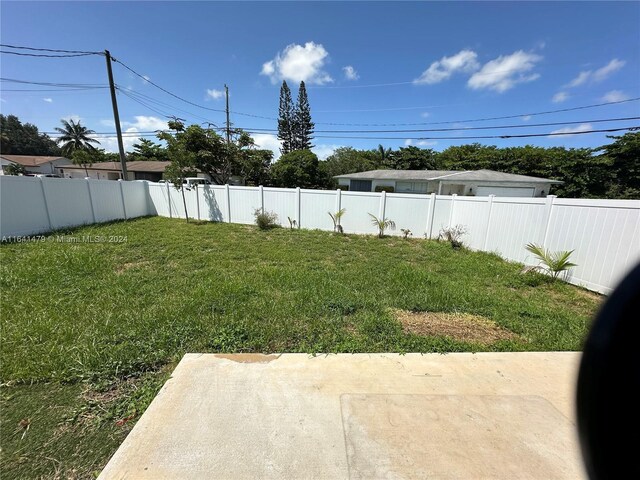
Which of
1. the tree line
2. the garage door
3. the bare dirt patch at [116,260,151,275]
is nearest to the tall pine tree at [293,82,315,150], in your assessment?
the tree line

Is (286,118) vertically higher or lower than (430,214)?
higher

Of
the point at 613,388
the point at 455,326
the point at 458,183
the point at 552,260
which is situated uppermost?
the point at 458,183

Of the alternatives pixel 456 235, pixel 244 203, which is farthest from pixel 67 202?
Result: pixel 456 235

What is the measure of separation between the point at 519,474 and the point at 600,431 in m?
1.22

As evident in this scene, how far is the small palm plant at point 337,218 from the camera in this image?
1062 cm

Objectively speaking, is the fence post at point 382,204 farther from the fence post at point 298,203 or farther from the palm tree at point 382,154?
the palm tree at point 382,154

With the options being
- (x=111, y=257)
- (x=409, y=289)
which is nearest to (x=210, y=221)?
(x=111, y=257)

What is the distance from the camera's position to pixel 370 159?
136ft

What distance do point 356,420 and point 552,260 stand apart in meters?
5.79

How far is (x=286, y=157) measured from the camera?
31250mm

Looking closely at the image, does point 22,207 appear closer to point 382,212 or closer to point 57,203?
point 57,203

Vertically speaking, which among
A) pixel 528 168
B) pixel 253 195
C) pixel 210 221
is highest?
pixel 528 168

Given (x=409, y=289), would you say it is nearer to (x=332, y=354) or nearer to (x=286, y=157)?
(x=332, y=354)

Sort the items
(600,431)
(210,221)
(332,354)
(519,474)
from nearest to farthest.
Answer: (600,431) → (519,474) → (332,354) → (210,221)
